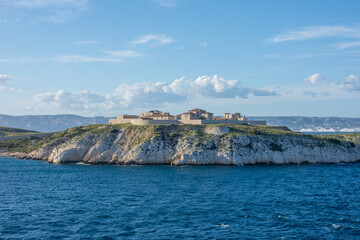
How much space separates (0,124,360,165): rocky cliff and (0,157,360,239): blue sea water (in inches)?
402

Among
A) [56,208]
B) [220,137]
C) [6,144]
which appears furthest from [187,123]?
[6,144]

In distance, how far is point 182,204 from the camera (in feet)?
180

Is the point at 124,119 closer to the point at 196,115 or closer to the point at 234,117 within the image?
the point at 196,115

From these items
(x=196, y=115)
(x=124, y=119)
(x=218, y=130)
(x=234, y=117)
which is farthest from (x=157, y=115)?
(x=218, y=130)

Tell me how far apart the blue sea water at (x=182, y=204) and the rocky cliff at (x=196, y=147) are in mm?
10199

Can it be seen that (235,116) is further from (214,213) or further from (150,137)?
(214,213)

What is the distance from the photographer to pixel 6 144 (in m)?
157

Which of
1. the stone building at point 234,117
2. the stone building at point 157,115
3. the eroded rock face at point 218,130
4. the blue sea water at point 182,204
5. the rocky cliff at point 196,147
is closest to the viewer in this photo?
the blue sea water at point 182,204

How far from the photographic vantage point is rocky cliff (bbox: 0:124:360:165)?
100562 mm

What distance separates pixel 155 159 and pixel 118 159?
12.8 meters

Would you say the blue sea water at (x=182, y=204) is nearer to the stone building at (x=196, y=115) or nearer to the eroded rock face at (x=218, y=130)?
the eroded rock face at (x=218, y=130)

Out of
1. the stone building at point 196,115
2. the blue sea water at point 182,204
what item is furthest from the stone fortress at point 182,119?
the blue sea water at point 182,204

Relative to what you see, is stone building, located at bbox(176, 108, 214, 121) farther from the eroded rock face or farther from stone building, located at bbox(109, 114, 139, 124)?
stone building, located at bbox(109, 114, 139, 124)

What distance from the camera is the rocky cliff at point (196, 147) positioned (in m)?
101
